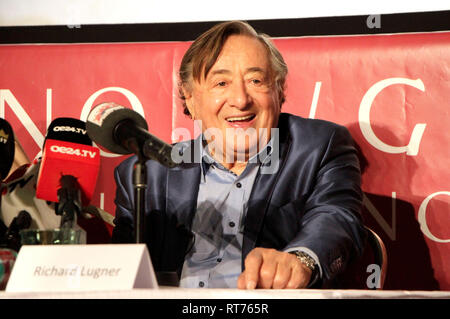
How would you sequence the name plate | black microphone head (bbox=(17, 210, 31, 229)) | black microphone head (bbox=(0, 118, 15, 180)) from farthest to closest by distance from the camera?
1. black microphone head (bbox=(0, 118, 15, 180))
2. black microphone head (bbox=(17, 210, 31, 229))
3. the name plate

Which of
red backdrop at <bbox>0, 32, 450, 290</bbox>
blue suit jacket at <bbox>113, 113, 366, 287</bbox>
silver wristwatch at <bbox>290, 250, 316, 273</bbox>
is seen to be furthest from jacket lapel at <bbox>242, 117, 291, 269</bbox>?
red backdrop at <bbox>0, 32, 450, 290</bbox>

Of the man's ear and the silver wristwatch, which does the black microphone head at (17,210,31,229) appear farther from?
the man's ear

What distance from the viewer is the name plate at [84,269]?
107 centimetres

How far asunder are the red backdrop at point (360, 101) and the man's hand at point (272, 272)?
104 centimetres

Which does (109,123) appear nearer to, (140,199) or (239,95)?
(140,199)

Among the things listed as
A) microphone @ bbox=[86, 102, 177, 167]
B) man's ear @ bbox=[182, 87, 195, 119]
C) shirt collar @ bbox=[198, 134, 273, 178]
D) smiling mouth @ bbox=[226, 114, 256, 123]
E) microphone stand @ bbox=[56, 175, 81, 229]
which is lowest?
shirt collar @ bbox=[198, 134, 273, 178]

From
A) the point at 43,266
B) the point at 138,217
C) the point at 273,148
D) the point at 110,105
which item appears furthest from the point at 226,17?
the point at 43,266

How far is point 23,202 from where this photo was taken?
1.95 metres

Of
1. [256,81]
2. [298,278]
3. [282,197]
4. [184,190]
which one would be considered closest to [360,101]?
[256,81]

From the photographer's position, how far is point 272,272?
1332mm

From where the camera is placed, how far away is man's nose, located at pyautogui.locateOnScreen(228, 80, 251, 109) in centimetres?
213

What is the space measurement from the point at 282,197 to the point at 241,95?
38 centimetres
